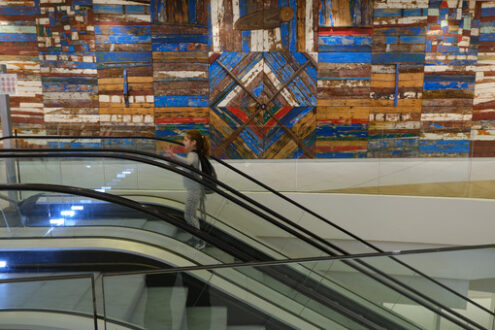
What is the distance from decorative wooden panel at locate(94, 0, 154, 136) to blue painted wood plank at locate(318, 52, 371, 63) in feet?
10.8

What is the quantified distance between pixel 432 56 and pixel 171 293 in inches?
289

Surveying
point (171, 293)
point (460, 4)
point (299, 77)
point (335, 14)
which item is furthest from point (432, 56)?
point (171, 293)

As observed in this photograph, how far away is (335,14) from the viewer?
23.6 ft

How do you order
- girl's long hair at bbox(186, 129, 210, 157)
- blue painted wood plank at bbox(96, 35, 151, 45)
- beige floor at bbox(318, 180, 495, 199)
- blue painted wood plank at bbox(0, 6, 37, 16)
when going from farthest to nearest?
blue painted wood plank at bbox(96, 35, 151, 45) → blue painted wood plank at bbox(0, 6, 37, 16) → beige floor at bbox(318, 180, 495, 199) → girl's long hair at bbox(186, 129, 210, 157)

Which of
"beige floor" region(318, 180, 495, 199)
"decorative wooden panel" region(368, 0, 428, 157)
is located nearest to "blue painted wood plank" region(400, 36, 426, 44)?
"decorative wooden panel" region(368, 0, 428, 157)

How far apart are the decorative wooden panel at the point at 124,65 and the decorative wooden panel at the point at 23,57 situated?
1.18 metres

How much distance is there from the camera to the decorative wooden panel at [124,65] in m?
7.15

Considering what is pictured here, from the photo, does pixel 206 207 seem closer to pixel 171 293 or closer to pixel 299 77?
pixel 171 293

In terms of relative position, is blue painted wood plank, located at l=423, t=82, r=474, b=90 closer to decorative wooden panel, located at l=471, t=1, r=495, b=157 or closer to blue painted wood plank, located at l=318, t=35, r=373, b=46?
decorative wooden panel, located at l=471, t=1, r=495, b=157

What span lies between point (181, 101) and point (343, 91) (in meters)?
3.11

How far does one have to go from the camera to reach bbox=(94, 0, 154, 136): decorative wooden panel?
7.15 meters

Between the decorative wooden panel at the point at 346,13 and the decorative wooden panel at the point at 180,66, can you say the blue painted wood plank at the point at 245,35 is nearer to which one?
the decorative wooden panel at the point at 180,66

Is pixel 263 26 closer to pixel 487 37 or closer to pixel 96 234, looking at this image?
pixel 487 37

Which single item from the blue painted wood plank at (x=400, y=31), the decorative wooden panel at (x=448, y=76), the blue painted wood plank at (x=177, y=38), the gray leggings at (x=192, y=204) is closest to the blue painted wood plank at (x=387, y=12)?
the blue painted wood plank at (x=400, y=31)
